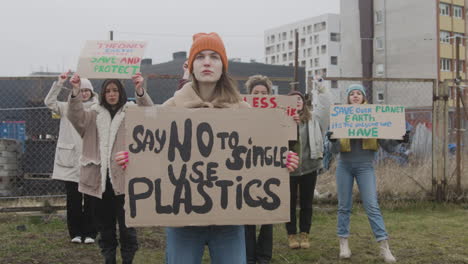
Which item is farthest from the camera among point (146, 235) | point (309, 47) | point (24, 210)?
point (309, 47)

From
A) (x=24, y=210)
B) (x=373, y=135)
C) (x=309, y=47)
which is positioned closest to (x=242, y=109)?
(x=373, y=135)

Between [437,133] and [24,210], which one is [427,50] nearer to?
Answer: [437,133]

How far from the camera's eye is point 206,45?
288cm

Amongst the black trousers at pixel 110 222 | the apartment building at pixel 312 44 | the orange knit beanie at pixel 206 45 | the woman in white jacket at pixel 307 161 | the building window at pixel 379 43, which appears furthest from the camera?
the apartment building at pixel 312 44

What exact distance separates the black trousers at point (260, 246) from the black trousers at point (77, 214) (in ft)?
7.42

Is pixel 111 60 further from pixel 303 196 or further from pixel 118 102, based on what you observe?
pixel 303 196

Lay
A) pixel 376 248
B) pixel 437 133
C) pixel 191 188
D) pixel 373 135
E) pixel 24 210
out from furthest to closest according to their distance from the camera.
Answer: pixel 437 133 → pixel 24 210 → pixel 376 248 → pixel 373 135 → pixel 191 188

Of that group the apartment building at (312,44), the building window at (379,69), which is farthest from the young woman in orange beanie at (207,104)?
the apartment building at (312,44)

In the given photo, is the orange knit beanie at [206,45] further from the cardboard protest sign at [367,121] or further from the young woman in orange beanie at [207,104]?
the cardboard protest sign at [367,121]

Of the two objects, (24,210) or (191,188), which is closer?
(191,188)

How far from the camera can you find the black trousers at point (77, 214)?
6.22 m

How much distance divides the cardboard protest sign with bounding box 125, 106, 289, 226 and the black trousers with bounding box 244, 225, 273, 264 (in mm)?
2080

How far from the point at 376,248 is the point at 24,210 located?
196 inches

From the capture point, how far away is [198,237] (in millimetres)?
2799
